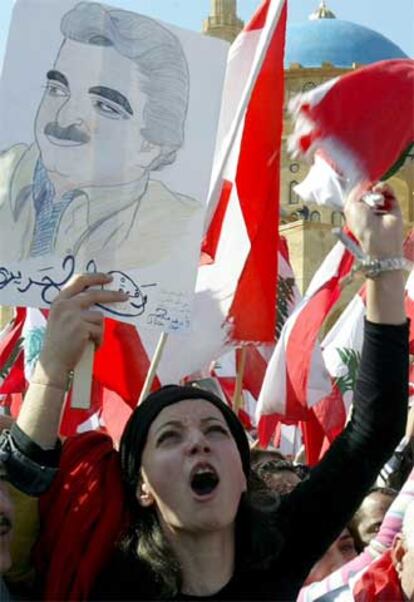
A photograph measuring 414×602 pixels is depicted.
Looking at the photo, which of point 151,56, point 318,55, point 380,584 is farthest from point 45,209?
point 318,55

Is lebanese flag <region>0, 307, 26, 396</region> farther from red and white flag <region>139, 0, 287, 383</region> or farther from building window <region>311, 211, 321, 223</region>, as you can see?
building window <region>311, 211, 321, 223</region>

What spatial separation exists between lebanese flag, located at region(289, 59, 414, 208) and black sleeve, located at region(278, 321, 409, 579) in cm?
44

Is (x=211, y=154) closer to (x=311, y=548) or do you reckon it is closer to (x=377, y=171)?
(x=377, y=171)

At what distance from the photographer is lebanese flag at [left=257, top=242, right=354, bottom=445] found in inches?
209

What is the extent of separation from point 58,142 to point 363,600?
1336 millimetres

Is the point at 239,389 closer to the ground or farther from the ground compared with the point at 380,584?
closer to the ground

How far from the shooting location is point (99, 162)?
113 inches

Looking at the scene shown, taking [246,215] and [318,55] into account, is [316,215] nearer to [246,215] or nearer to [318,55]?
[318,55]

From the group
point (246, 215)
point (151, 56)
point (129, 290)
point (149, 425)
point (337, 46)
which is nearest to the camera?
point (149, 425)

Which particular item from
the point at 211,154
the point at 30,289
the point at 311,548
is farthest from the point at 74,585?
the point at 211,154

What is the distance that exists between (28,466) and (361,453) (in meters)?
0.67

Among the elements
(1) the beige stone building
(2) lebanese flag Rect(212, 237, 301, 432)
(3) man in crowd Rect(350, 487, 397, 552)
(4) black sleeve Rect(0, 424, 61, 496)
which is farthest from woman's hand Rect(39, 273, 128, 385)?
(1) the beige stone building

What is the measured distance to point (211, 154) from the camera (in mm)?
3178

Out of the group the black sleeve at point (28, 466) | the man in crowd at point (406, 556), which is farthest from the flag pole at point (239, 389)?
the black sleeve at point (28, 466)
